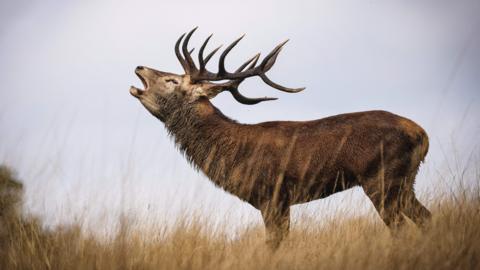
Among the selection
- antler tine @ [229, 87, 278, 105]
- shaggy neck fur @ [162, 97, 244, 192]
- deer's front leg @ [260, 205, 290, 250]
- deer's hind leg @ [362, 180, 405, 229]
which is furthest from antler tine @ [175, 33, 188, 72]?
deer's hind leg @ [362, 180, 405, 229]

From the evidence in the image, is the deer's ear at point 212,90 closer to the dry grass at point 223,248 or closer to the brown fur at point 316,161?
the brown fur at point 316,161

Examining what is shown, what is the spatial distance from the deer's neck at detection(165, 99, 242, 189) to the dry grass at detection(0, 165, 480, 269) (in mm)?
1587

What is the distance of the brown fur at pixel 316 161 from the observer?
568 cm

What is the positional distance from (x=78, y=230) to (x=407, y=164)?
3271 mm

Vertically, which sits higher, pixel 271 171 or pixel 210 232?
pixel 271 171

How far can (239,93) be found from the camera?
7137 millimetres

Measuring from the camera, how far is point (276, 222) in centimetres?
573

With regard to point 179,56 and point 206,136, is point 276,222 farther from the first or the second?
point 179,56

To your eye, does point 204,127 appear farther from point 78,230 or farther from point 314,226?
point 78,230

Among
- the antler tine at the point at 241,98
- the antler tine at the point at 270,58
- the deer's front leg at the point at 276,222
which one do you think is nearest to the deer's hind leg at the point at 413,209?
the deer's front leg at the point at 276,222

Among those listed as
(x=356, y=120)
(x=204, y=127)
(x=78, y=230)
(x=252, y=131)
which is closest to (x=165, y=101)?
(x=204, y=127)

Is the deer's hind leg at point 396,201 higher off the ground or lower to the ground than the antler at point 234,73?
lower

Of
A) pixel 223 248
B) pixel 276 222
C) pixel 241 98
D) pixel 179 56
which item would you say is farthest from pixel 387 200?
pixel 179 56

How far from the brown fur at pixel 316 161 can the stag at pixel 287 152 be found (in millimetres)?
10
